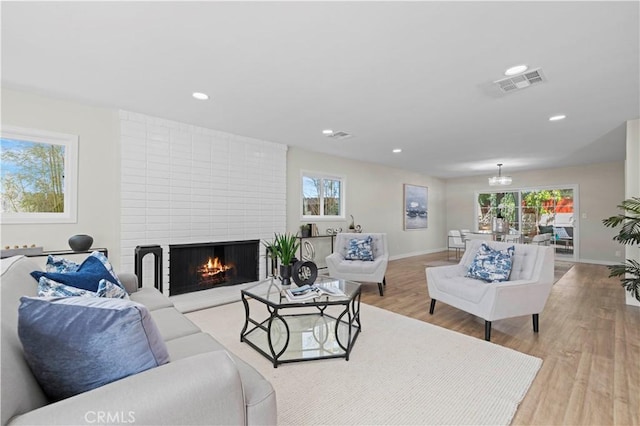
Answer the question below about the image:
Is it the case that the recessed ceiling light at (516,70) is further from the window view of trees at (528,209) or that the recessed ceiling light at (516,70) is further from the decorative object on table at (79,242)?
the window view of trees at (528,209)

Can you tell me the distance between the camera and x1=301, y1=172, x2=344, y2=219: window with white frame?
5840 millimetres

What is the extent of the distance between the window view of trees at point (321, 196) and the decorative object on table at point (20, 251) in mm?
3772

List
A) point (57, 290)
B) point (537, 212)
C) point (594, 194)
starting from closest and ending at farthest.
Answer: point (57, 290) < point (594, 194) < point (537, 212)

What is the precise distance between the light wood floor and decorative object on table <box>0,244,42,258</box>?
143 inches

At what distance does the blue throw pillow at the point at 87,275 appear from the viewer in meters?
1.48

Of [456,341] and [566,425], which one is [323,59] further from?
[566,425]

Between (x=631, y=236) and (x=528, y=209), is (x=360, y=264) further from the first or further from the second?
(x=528, y=209)

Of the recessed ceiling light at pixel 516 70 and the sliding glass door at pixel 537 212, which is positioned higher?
the recessed ceiling light at pixel 516 70

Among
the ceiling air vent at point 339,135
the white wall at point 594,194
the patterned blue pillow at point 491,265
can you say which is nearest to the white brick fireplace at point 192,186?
the ceiling air vent at point 339,135

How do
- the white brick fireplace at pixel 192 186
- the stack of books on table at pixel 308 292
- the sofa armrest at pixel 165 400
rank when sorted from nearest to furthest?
the sofa armrest at pixel 165 400 → the stack of books on table at pixel 308 292 → the white brick fireplace at pixel 192 186

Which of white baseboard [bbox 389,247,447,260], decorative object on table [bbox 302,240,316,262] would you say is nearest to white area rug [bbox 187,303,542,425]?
decorative object on table [bbox 302,240,316,262]

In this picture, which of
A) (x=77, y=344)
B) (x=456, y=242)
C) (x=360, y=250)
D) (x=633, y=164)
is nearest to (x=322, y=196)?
(x=360, y=250)

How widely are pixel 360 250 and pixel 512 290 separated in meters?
2.21

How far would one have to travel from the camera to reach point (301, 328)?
113 inches
